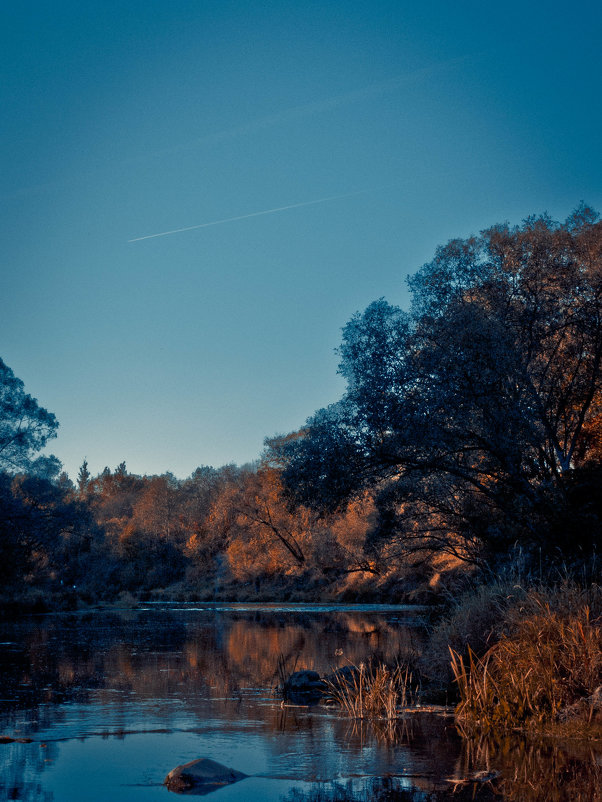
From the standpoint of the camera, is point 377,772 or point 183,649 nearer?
point 377,772

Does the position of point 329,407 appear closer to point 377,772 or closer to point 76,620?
point 377,772

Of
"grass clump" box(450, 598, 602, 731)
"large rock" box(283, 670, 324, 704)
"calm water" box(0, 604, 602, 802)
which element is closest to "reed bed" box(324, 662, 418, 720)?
"calm water" box(0, 604, 602, 802)

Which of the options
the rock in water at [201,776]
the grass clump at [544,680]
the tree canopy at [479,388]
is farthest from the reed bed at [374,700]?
the tree canopy at [479,388]

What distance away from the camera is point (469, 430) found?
22688mm

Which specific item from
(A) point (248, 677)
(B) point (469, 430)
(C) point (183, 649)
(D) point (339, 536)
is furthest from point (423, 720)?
(D) point (339, 536)

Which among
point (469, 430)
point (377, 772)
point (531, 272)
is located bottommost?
point (377, 772)

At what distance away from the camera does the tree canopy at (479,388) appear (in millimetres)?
22484

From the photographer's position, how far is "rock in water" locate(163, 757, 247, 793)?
30.3ft

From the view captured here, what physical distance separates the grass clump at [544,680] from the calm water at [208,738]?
2.26 ft

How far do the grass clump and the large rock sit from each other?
13.0 feet

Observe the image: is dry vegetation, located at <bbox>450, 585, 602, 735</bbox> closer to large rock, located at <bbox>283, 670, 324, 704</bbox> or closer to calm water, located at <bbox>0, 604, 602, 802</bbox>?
calm water, located at <bbox>0, 604, 602, 802</bbox>

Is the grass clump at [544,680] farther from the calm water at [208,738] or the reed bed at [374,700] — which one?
the reed bed at [374,700]

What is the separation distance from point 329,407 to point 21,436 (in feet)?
106

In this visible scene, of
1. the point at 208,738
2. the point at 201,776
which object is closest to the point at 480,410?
the point at 208,738
